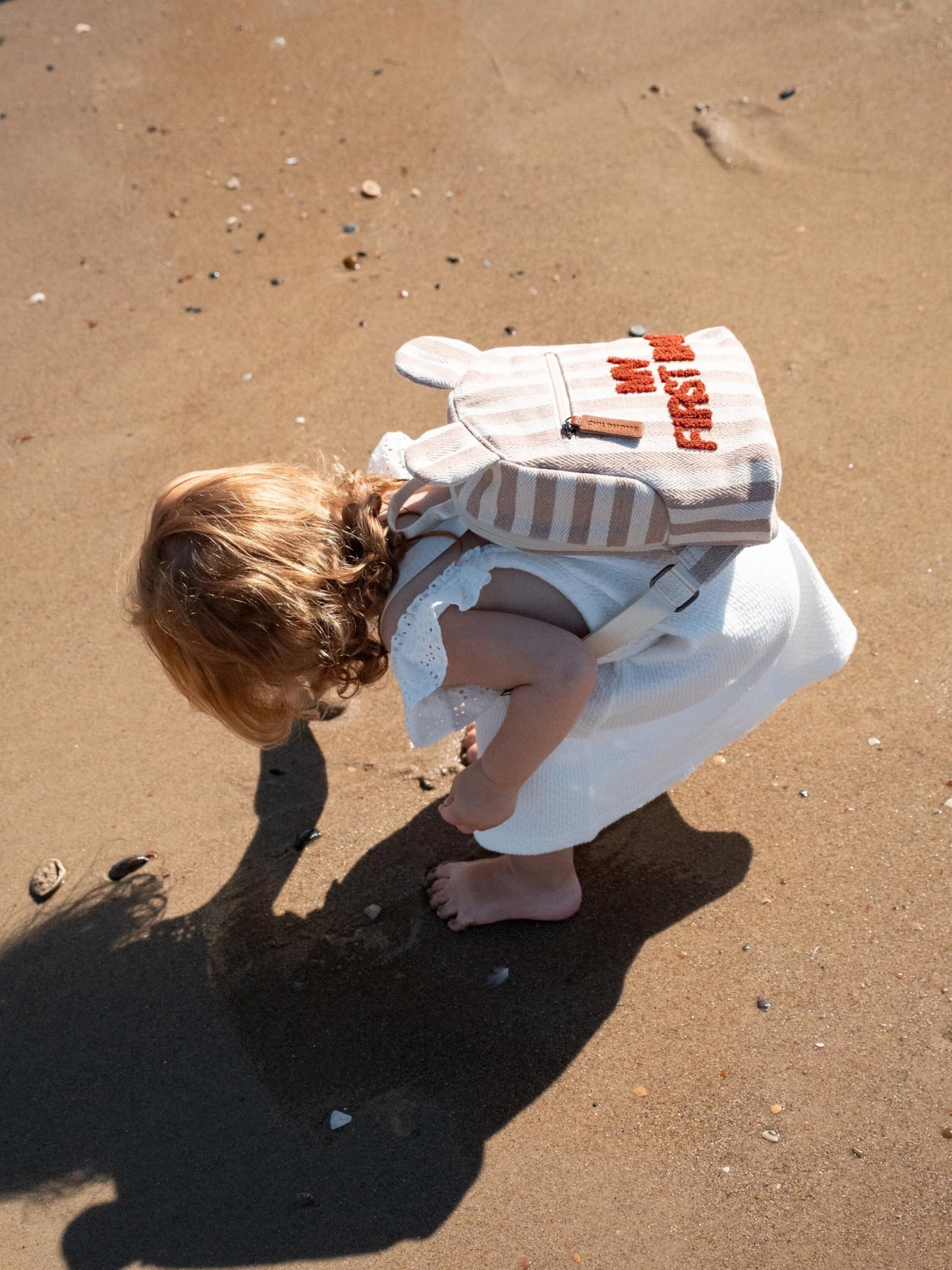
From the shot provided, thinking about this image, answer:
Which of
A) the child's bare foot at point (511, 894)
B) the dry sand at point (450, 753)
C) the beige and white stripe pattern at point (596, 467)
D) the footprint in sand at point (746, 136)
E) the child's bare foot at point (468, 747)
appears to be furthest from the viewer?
A: the footprint in sand at point (746, 136)

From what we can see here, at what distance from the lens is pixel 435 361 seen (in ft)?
5.80

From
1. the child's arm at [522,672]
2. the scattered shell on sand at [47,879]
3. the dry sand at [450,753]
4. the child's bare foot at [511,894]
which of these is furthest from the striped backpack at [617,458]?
the scattered shell on sand at [47,879]

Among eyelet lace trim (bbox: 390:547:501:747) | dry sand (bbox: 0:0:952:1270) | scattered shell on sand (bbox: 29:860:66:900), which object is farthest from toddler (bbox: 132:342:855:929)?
scattered shell on sand (bbox: 29:860:66:900)

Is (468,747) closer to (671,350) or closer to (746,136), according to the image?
(671,350)

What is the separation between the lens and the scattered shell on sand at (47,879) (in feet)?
7.55

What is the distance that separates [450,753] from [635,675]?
0.75 metres

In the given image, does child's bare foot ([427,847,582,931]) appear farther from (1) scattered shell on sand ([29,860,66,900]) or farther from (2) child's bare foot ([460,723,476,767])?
(1) scattered shell on sand ([29,860,66,900])

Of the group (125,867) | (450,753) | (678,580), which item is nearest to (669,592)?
(678,580)

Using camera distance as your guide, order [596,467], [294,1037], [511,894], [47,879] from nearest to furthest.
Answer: [596,467], [294,1037], [511,894], [47,879]

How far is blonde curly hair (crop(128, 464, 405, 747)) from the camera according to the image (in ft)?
5.46

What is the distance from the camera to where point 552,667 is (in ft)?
5.36

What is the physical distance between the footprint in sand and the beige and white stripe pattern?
2507 millimetres

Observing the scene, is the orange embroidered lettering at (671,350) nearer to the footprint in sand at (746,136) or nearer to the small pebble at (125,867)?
the small pebble at (125,867)

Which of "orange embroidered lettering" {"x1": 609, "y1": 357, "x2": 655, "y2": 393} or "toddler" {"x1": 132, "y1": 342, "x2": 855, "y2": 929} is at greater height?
"orange embroidered lettering" {"x1": 609, "y1": 357, "x2": 655, "y2": 393}
